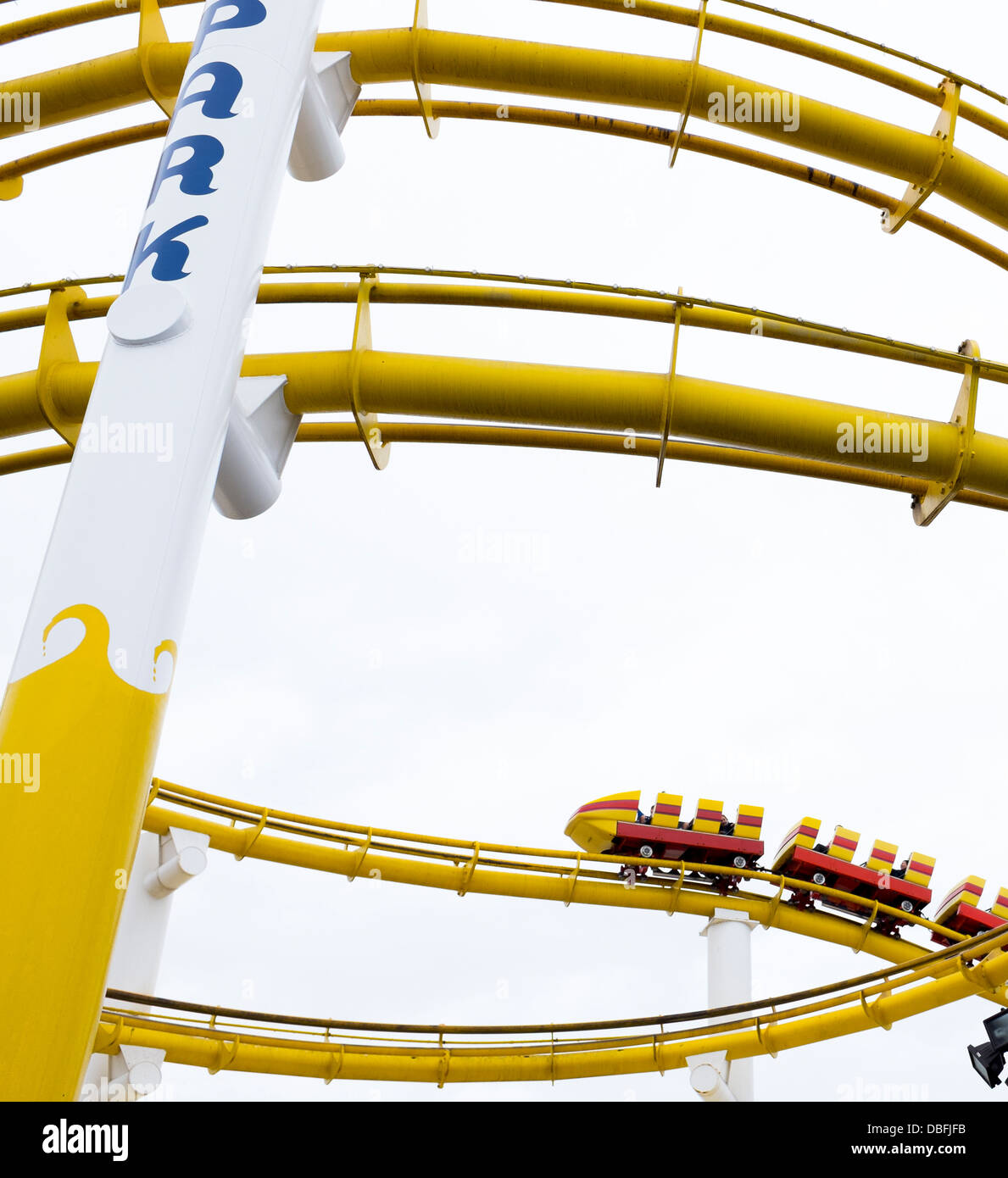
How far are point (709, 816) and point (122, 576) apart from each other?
1067 centimetres

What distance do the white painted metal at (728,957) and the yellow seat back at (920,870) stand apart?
92.4 inches

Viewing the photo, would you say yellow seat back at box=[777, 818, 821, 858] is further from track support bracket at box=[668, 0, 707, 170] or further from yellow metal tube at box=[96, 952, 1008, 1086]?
track support bracket at box=[668, 0, 707, 170]

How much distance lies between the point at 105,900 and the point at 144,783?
38 cm

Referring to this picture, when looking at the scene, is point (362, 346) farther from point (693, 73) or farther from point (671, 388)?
point (693, 73)

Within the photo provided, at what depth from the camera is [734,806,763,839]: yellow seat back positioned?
12.8 meters

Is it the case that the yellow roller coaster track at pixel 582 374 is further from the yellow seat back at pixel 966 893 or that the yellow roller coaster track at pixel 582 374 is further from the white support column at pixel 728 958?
the yellow seat back at pixel 966 893

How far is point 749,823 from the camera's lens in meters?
12.8

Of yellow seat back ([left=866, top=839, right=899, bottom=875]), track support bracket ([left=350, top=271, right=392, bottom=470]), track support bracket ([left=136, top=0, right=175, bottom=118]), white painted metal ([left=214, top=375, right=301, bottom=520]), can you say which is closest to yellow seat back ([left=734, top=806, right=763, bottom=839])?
yellow seat back ([left=866, top=839, right=899, bottom=875])

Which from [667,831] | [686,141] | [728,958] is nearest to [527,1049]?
[728,958]

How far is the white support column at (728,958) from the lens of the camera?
10875 mm

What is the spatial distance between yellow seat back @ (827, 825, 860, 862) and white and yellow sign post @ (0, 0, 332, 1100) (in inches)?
441

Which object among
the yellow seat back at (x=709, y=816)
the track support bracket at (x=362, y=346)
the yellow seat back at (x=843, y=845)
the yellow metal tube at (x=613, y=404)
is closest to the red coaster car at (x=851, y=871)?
the yellow seat back at (x=843, y=845)
